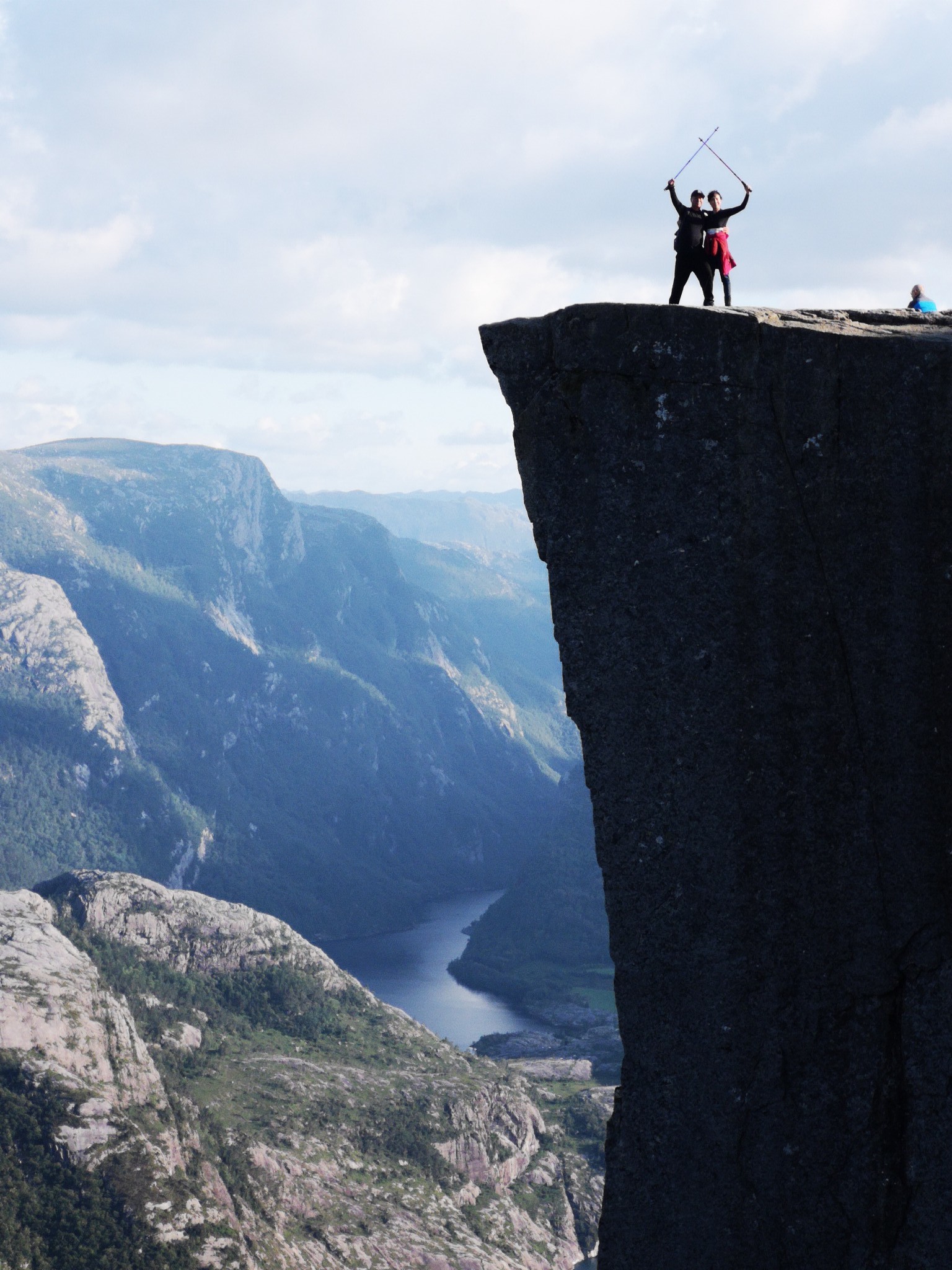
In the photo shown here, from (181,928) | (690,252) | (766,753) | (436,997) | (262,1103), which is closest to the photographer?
(766,753)

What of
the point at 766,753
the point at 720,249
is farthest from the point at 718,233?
the point at 766,753

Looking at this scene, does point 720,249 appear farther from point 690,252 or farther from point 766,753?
point 766,753

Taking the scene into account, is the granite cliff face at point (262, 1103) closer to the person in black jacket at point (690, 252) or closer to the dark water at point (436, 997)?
the dark water at point (436, 997)

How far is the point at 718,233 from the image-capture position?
428 inches

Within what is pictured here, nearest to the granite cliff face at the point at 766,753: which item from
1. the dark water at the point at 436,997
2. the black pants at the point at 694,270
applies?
the black pants at the point at 694,270

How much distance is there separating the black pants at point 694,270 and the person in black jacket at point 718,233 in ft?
0.16

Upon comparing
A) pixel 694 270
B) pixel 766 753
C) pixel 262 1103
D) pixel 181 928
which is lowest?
pixel 262 1103

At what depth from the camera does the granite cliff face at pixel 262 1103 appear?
68.4 meters

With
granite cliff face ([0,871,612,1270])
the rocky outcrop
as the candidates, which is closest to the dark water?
the rocky outcrop

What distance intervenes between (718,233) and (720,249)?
17cm

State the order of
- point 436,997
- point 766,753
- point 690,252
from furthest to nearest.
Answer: point 436,997 → point 690,252 → point 766,753

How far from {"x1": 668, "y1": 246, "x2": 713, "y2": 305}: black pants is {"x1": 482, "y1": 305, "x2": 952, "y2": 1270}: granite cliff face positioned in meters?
2.02

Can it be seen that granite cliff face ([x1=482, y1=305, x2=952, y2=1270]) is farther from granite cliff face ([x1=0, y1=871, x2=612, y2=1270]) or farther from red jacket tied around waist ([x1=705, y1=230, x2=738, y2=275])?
granite cliff face ([x1=0, y1=871, x2=612, y2=1270])

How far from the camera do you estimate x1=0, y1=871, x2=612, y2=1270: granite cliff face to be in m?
68.4
